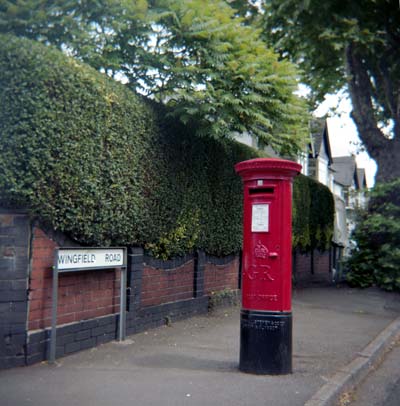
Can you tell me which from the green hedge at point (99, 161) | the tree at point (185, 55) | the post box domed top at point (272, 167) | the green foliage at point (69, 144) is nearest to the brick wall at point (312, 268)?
the green hedge at point (99, 161)

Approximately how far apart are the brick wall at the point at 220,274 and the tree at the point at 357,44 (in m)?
7.12

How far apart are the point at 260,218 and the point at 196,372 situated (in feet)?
6.28

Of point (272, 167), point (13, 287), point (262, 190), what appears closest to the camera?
point (13, 287)

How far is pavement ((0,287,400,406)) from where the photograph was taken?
4.98 m

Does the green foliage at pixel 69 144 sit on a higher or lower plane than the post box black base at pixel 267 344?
higher

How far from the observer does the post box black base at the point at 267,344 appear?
592 centimetres

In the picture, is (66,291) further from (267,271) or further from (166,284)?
(166,284)

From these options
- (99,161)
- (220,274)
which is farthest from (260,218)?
(220,274)

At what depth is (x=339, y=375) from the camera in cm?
602

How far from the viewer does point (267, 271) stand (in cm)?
605

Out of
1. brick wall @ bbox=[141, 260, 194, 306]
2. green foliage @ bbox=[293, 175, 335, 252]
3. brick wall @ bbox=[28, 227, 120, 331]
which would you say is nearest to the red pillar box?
brick wall @ bbox=[28, 227, 120, 331]

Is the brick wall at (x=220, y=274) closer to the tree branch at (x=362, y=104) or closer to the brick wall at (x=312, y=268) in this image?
the brick wall at (x=312, y=268)

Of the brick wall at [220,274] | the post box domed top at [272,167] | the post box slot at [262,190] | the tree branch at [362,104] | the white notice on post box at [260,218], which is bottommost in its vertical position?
the brick wall at [220,274]

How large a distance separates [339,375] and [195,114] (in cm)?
463
